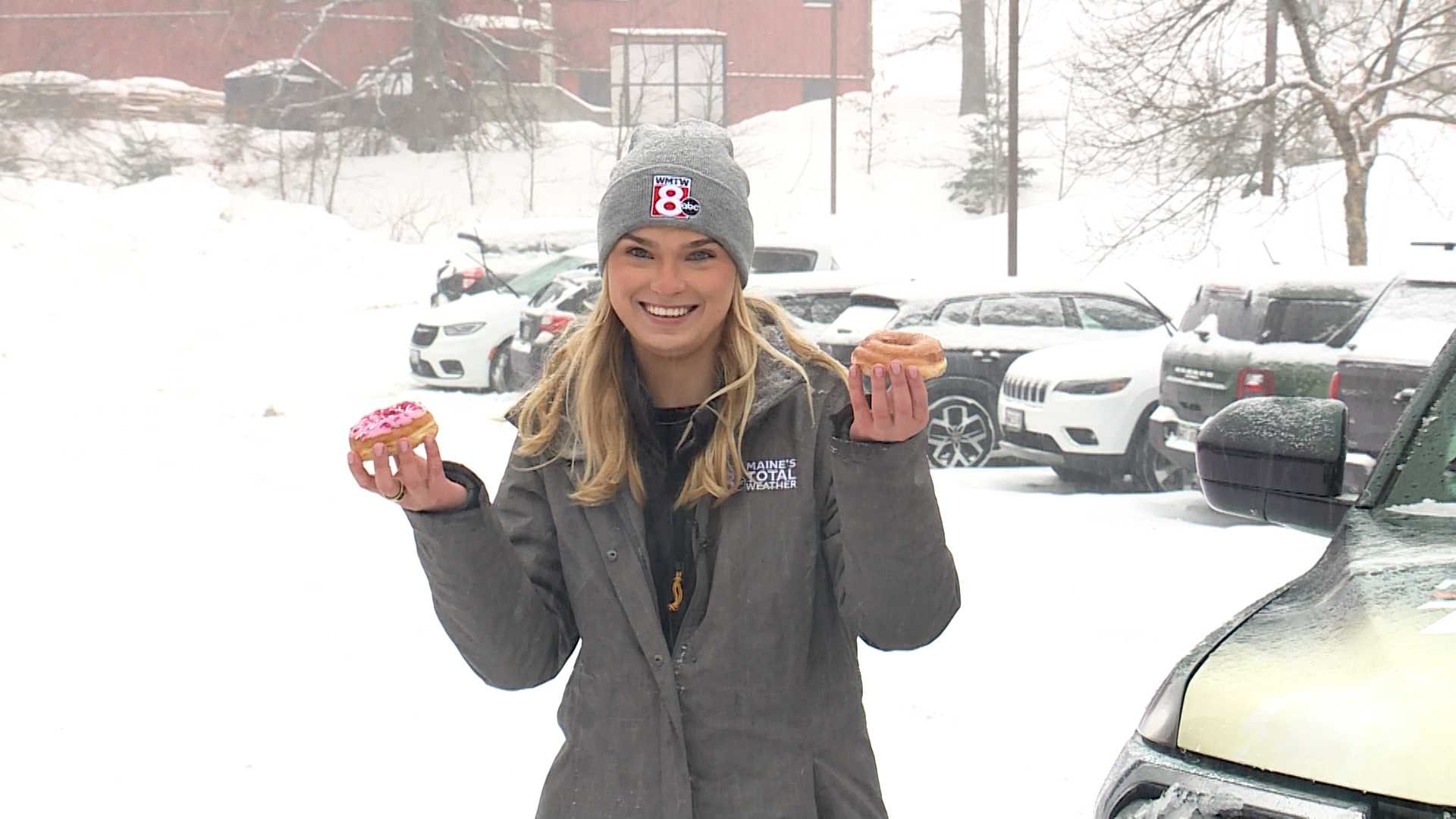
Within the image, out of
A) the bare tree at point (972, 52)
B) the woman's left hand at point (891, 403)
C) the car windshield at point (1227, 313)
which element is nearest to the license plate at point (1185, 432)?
the car windshield at point (1227, 313)

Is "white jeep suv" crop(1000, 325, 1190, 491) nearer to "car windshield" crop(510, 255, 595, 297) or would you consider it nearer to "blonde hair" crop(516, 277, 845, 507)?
"car windshield" crop(510, 255, 595, 297)

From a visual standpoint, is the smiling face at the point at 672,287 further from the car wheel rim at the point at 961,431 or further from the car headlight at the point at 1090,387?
the car wheel rim at the point at 961,431

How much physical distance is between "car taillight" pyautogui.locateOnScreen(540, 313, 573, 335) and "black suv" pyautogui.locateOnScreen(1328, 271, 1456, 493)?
7.85 meters

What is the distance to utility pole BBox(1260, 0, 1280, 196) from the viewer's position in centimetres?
1888

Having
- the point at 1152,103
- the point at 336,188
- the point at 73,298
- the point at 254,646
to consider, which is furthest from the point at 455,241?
the point at 254,646

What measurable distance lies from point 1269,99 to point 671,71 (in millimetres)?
32179

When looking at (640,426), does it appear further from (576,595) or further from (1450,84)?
(1450,84)

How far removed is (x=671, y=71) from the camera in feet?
160

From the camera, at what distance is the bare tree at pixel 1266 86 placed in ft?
59.8

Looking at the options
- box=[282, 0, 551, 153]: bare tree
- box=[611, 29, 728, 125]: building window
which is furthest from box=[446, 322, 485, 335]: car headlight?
box=[611, 29, 728, 125]: building window

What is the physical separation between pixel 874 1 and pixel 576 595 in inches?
2081

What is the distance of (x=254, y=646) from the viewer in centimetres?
680

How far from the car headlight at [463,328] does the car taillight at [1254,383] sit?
355 inches

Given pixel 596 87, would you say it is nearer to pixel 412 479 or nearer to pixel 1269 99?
pixel 1269 99
